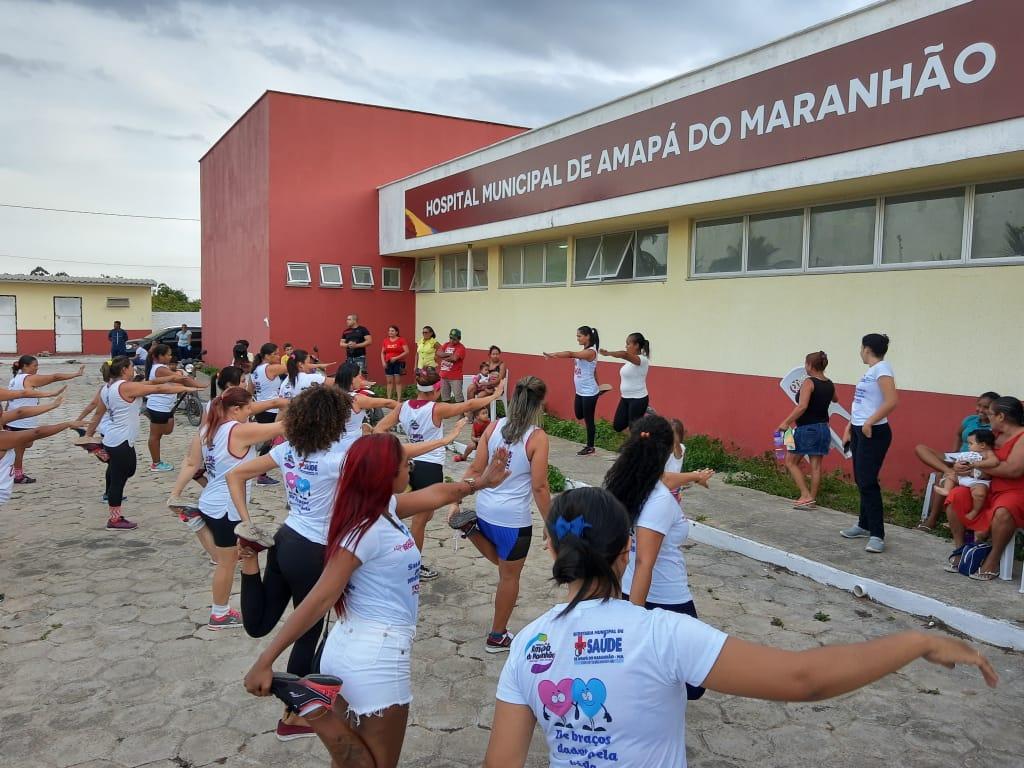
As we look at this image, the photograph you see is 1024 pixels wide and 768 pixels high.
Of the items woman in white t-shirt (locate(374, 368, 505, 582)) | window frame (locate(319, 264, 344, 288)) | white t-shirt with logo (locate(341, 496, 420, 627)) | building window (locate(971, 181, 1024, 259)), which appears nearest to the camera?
white t-shirt with logo (locate(341, 496, 420, 627))

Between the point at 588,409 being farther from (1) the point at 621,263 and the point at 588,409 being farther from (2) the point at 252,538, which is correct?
(2) the point at 252,538

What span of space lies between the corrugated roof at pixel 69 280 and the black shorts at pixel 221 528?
33.6 meters

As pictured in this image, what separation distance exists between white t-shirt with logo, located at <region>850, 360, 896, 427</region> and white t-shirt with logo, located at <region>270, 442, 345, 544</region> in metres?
4.57

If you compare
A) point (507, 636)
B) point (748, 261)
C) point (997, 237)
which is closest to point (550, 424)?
point (748, 261)

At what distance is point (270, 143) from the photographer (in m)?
16.8

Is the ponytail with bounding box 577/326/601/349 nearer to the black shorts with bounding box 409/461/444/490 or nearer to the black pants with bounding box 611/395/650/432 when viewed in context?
the black pants with bounding box 611/395/650/432

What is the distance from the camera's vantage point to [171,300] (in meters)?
56.6

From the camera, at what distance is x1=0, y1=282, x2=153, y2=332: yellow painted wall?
108 ft

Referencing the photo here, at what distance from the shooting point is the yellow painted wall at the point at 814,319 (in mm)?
7156

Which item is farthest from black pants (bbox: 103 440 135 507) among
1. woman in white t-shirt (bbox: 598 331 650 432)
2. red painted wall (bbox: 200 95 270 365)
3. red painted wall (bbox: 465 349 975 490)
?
red painted wall (bbox: 200 95 270 365)

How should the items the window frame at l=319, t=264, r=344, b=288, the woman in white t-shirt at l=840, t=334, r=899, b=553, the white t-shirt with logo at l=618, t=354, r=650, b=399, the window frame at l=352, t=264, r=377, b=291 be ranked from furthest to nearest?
the window frame at l=352, t=264, r=377, b=291
the window frame at l=319, t=264, r=344, b=288
the white t-shirt with logo at l=618, t=354, r=650, b=399
the woman in white t-shirt at l=840, t=334, r=899, b=553

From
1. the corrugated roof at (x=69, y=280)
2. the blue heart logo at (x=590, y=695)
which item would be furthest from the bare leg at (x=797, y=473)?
the corrugated roof at (x=69, y=280)

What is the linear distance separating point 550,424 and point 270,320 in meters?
7.83

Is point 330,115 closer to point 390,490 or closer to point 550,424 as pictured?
point 550,424
